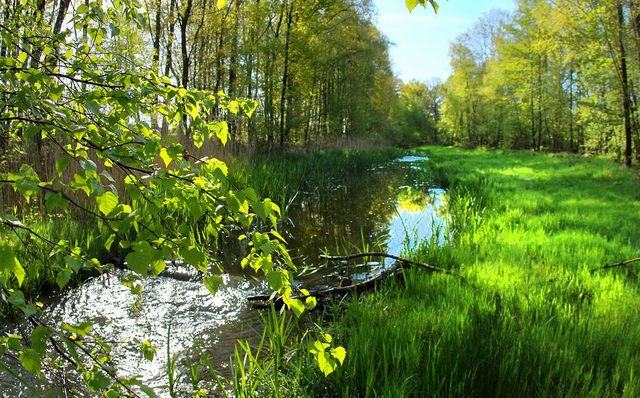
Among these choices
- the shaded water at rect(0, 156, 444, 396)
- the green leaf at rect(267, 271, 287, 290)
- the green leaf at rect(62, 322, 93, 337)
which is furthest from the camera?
the shaded water at rect(0, 156, 444, 396)

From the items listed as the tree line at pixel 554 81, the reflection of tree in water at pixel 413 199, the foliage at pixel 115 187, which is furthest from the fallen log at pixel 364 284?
the tree line at pixel 554 81

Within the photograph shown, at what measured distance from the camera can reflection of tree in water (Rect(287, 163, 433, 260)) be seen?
716 centimetres

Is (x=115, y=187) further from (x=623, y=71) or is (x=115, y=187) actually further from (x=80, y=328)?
(x=623, y=71)

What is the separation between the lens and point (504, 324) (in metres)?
2.85

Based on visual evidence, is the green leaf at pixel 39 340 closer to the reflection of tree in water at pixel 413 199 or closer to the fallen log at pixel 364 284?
the fallen log at pixel 364 284

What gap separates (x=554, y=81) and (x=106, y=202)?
3080 centimetres

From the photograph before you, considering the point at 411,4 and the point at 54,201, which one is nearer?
the point at 54,201

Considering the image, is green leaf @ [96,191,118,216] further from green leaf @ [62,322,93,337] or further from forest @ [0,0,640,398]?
green leaf @ [62,322,93,337]

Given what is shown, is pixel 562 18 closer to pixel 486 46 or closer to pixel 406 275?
pixel 406 275

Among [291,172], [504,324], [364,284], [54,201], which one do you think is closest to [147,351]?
[54,201]

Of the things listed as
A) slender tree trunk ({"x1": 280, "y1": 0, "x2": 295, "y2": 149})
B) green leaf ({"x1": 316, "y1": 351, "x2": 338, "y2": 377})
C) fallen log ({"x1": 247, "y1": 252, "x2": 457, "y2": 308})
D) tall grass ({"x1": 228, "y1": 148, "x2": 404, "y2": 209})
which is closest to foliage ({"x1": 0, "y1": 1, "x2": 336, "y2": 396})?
green leaf ({"x1": 316, "y1": 351, "x2": 338, "y2": 377})

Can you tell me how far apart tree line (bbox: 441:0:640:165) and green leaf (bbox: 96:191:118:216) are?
499 inches

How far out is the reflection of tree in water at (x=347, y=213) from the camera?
716cm

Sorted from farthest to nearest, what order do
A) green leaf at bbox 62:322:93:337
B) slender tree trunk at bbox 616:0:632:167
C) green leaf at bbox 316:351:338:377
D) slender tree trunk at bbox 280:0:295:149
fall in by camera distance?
slender tree trunk at bbox 280:0:295:149, slender tree trunk at bbox 616:0:632:167, green leaf at bbox 316:351:338:377, green leaf at bbox 62:322:93:337
